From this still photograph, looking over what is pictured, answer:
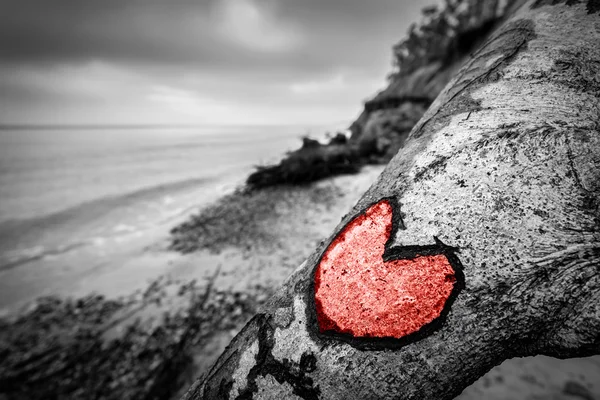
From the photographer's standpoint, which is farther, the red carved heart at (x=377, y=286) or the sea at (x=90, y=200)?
the sea at (x=90, y=200)

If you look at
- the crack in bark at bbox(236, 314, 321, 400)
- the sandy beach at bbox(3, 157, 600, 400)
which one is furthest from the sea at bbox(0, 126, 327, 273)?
the crack in bark at bbox(236, 314, 321, 400)

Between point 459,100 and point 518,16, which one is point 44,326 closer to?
point 459,100

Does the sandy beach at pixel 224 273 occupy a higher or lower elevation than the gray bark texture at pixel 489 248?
lower

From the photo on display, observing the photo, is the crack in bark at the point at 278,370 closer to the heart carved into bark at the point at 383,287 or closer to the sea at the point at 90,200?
the heart carved into bark at the point at 383,287

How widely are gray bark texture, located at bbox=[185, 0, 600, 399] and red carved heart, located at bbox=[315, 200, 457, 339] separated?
39 mm

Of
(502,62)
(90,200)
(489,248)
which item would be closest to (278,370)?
(489,248)

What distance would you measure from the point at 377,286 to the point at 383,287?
0.06ft

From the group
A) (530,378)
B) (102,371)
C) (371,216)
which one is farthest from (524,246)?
(102,371)

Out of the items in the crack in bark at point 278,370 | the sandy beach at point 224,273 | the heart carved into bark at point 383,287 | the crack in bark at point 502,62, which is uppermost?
the crack in bark at point 502,62

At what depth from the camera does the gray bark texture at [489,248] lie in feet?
2.17

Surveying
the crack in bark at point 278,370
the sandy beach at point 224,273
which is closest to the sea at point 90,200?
the sandy beach at point 224,273

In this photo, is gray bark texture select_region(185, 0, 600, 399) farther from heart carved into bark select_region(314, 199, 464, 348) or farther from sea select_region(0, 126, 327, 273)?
sea select_region(0, 126, 327, 273)

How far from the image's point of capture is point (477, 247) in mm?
697

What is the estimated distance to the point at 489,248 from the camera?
2.26ft
